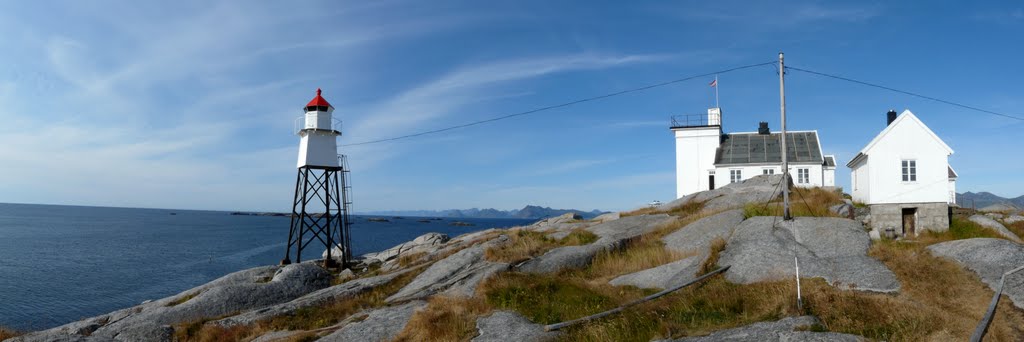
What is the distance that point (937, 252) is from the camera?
17469mm

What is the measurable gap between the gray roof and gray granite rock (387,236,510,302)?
30.2 meters

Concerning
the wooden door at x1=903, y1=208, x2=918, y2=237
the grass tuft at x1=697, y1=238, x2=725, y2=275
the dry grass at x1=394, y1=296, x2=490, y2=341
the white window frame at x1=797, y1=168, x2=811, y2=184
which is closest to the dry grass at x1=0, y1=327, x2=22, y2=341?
the dry grass at x1=394, y1=296, x2=490, y2=341

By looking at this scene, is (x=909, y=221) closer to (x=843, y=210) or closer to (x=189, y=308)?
(x=843, y=210)

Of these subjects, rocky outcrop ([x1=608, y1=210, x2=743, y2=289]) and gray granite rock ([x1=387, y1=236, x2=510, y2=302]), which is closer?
rocky outcrop ([x1=608, y1=210, x2=743, y2=289])

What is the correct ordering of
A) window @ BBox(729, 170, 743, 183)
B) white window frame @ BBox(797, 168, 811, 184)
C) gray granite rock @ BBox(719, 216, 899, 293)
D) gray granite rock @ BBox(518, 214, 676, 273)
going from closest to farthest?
gray granite rock @ BBox(719, 216, 899, 293) < gray granite rock @ BBox(518, 214, 676, 273) < white window frame @ BBox(797, 168, 811, 184) < window @ BBox(729, 170, 743, 183)

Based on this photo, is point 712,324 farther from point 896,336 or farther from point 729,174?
point 729,174

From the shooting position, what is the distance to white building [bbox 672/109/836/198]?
148 ft

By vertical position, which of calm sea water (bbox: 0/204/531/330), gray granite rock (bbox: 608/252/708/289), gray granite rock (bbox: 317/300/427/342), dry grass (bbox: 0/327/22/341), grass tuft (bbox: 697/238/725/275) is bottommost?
calm sea water (bbox: 0/204/531/330)

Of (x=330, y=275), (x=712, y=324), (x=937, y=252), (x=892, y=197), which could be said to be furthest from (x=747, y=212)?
(x=330, y=275)

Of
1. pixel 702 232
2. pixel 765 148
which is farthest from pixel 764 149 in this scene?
pixel 702 232

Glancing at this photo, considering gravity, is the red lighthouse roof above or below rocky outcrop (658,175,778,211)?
above

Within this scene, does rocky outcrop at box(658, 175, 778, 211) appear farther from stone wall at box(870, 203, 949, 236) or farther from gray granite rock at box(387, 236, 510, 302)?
gray granite rock at box(387, 236, 510, 302)

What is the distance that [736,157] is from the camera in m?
47.2

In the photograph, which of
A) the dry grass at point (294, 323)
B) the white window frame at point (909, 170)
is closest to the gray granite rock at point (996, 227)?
the white window frame at point (909, 170)
